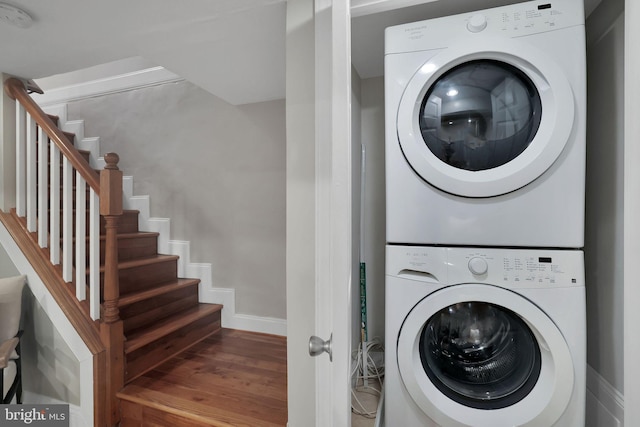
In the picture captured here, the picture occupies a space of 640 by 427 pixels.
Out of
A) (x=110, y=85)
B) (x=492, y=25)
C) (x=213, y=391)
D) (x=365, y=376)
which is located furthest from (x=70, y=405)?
(x=492, y=25)

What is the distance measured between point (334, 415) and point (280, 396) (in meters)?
1.14

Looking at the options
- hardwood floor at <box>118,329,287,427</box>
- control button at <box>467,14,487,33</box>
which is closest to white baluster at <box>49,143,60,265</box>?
hardwood floor at <box>118,329,287,427</box>

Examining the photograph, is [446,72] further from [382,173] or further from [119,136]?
[119,136]

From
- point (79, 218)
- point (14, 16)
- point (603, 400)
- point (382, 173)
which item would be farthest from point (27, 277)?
point (603, 400)

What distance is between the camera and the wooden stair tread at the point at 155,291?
1936 millimetres

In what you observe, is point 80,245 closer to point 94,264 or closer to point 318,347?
point 94,264

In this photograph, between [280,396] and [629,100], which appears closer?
[629,100]

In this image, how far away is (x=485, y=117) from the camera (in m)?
1.07

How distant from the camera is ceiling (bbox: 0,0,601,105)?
49.4 inches

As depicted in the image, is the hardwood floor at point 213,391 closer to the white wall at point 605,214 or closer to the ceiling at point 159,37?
the white wall at point 605,214

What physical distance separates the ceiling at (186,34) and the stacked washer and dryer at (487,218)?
0.94ft

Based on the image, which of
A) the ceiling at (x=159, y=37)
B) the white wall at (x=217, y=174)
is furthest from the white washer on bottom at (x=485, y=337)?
the white wall at (x=217, y=174)

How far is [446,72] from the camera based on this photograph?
109cm

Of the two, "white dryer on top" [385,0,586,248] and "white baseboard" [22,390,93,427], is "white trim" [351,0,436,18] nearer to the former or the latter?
"white dryer on top" [385,0,586,248]
